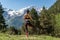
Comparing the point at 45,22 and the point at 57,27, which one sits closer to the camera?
the point at 45,22

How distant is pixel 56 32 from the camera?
8281 cm

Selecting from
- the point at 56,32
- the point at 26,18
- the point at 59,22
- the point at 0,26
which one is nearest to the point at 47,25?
the point at 56,32

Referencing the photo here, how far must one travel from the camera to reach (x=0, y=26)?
92.4 m

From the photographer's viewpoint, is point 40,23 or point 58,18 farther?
point 58,18

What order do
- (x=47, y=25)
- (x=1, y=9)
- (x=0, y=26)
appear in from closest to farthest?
(x=47, y=25) → (x=0, y=26) → (x=1, y=9)

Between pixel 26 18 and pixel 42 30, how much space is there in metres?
62.1

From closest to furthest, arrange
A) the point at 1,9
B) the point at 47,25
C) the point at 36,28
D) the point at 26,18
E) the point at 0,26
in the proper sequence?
the point at 26,18 → the point at 47,25 → the point at 36,28 → the point at 0,26 → the point at 1,9

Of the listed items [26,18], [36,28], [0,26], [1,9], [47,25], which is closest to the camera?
[26,18]

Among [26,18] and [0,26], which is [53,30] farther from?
[26,18]

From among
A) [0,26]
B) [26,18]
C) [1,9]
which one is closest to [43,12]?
[0,26]

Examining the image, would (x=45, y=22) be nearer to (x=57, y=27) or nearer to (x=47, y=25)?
(x=47, y=25)

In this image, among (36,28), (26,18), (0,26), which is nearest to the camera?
(26,18)

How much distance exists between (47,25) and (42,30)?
11.8ft

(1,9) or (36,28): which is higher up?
(1,9)
